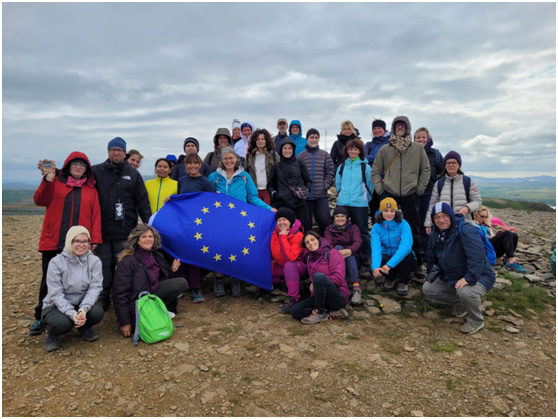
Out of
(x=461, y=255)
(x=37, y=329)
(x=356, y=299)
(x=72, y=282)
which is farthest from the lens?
(x=356, y=299)

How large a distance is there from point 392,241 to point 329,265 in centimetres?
179

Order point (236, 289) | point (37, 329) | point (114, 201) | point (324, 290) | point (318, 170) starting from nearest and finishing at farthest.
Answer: point (37, 329)
point (324, 290)
point (114, 201)
point (236, 289)
point (318, 170)

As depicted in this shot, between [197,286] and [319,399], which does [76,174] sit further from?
[319,399]

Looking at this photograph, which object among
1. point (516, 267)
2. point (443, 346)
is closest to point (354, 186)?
point (443, 346)

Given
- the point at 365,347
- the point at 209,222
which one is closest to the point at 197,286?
the point at 209,222

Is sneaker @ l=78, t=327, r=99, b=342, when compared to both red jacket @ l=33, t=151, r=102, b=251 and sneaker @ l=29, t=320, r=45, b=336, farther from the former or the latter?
red jacket @ l=33, t=151, r=102, b=251

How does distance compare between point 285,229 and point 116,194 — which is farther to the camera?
point 285,229

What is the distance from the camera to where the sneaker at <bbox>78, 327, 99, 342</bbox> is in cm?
630

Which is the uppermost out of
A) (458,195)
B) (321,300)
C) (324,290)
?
(458,195)

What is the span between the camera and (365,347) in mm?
6188

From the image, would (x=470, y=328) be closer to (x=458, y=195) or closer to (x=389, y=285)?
(x=389, y=285)

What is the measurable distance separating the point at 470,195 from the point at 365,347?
177 inches

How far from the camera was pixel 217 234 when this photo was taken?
309 inches

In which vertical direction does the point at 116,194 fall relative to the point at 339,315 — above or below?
above
